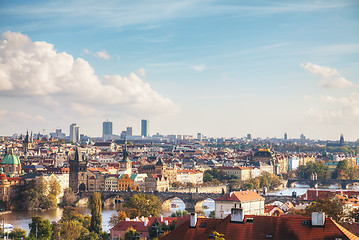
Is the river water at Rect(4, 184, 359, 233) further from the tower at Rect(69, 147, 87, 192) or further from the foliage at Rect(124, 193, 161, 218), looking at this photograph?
the tower at Rect(69, 147, 87, 192)

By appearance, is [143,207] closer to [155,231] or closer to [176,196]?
[176,196]

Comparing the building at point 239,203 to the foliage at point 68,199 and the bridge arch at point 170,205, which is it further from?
the foliage at point 68,199

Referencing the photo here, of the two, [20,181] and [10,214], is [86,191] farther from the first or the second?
[10,214]

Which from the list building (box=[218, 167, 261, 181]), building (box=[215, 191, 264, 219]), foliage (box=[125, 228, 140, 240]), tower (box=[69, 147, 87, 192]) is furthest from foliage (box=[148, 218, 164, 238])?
building (box=[218, 167, 261, 181])

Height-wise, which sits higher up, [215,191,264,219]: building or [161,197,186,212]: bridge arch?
[215,191,264,219]: building

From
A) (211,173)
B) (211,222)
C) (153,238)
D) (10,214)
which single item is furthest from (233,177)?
(211,222)

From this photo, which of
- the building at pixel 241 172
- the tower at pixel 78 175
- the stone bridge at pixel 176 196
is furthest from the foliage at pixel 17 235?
the building at pixel 241 172

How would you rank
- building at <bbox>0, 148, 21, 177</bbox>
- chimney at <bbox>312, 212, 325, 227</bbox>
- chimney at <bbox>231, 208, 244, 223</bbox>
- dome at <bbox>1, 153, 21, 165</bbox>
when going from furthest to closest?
dome at <bbox>1, 153, 21, 165</bbox> < building at <bbox>0, 148, 21, 177</bbox> < chimney at <bbox>231, 208, 244, 223</bbox> < chimney at <bbox>312, 212, 325, 227</bbox>

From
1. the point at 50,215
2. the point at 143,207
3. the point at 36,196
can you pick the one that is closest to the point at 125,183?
the point at 36,196
